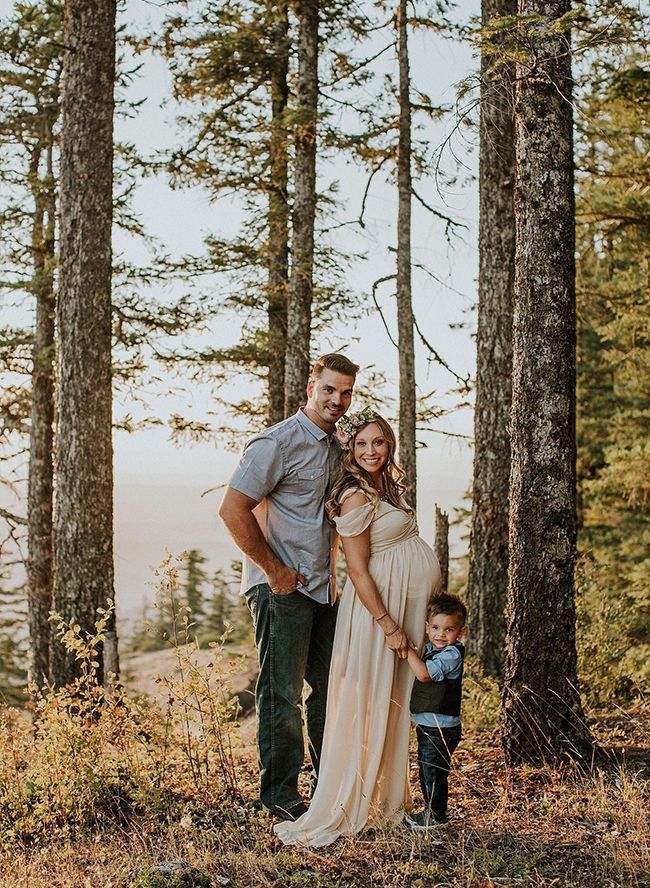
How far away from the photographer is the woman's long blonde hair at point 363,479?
15.6ft

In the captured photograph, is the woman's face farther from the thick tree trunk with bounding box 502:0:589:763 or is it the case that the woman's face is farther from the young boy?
the thick tree trunk with bounding box 502:0:589:763

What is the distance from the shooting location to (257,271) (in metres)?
14.3

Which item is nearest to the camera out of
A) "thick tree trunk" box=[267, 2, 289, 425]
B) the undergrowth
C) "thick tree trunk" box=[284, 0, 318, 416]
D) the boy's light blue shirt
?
the undergrowth

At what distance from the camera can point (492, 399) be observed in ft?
28.3

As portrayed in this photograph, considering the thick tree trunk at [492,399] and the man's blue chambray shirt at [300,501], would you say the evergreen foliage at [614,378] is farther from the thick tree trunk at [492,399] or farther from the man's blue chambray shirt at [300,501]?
the man's blue chambray shirt at [300,501]

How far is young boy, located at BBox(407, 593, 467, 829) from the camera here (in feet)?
15.4

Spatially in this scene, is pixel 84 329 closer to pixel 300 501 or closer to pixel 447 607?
pixel 300 501

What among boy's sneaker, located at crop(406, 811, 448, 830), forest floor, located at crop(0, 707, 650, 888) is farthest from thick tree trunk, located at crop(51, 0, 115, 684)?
boy's sneaker, located at crop(406, 811, 448, 830)

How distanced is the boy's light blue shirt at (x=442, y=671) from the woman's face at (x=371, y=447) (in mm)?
1054

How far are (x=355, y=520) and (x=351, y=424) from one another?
0.54 m

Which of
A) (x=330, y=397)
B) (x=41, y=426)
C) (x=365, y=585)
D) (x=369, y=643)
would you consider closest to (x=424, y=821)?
(x=369, y=643)

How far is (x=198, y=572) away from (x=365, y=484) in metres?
36.4

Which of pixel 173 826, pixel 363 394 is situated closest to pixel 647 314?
pixel 363 394

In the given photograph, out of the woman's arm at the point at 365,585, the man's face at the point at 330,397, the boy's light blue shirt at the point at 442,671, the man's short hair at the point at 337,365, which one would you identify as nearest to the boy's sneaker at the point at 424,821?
the boy's light blue shirt at the point at 442,671
